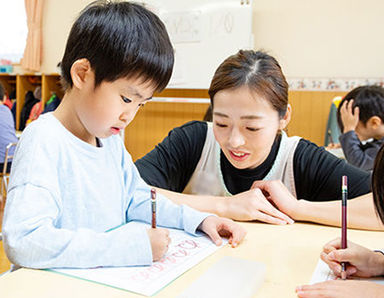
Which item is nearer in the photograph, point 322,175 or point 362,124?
point 322,175

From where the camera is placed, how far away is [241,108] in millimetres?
1146

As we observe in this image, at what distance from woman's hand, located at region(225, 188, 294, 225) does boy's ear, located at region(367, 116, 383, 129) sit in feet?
5.95

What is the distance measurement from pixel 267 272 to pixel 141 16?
62 cm

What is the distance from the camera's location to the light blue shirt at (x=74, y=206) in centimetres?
68

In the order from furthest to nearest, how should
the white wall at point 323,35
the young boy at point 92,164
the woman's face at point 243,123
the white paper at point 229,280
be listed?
1. the white wall at point 323,35
2. the woman's face at point 243,123
3. the young boy at point 92,164
4. the white paper at point 229,280

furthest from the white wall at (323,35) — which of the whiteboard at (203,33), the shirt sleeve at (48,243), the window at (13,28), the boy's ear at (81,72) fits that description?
the window at (13,28)

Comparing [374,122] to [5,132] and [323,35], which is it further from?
[5,132]

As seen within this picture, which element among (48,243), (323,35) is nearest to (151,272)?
(48,243)

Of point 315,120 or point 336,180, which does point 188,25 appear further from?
point 336,180

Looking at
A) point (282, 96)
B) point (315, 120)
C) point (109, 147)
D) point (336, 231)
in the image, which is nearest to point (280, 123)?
point (282, 96)

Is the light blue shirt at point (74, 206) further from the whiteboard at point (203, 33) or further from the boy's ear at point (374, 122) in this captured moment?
the whiteboard at point (203, 33)

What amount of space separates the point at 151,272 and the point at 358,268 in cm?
38

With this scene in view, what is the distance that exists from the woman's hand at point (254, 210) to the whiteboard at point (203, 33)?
2835mm

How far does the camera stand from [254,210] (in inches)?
41.1
